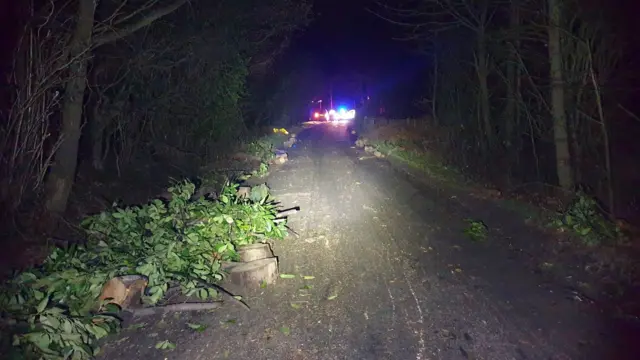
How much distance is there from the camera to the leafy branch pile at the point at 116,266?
436cm

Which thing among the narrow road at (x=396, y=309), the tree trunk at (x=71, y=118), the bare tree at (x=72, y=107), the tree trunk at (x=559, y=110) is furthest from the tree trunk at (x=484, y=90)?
the tree trunk at (x=71, y=118)

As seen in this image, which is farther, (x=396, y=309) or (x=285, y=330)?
(x=396, y=309)

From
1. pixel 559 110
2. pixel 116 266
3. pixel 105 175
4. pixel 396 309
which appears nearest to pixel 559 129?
pixel 559 110

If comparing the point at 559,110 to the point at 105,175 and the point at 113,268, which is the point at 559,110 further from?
the point at 105,175

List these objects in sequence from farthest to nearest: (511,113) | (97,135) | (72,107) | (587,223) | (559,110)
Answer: (511,113) < (97,135) < (559,110) < (72,107) < (587,223)

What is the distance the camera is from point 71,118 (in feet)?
25.4

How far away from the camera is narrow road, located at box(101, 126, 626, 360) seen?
4.39 metres

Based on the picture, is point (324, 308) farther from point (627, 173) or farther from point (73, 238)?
point (627, 173)

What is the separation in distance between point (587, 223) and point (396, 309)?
405cm

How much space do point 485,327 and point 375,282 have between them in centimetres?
164

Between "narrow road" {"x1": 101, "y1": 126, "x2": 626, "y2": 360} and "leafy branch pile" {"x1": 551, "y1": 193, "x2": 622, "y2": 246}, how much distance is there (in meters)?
→ 0.50

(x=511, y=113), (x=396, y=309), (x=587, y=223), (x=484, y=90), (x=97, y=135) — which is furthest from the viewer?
(x=484, y=90)

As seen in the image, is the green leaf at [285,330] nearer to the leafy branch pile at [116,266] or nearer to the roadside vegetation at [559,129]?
the leafy branch pile at [116,266]

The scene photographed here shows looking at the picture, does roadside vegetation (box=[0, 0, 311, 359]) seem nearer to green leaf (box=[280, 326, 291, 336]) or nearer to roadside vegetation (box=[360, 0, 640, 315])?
green leaf (box=[280, 326, 291, 336])
